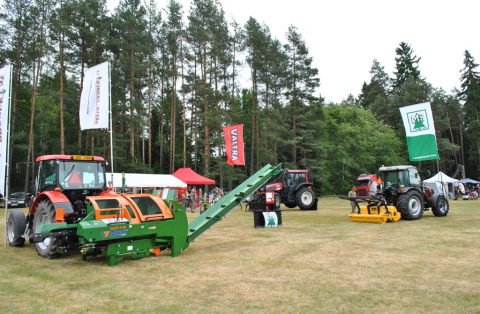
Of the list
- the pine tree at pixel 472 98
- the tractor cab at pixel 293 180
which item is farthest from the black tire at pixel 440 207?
the pine tree at pixel 472 98

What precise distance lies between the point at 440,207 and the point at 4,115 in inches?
569

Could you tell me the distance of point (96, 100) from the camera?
34.9ft

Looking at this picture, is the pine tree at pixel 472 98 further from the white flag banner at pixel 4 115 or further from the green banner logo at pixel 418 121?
the white flag banner at pixel 4 115

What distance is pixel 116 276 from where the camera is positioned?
212 inches

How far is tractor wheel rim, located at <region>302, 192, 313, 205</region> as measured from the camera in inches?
722

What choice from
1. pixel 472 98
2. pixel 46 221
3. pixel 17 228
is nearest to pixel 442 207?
pixel 46 221

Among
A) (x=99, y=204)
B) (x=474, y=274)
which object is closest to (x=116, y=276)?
(x=99, y=204)

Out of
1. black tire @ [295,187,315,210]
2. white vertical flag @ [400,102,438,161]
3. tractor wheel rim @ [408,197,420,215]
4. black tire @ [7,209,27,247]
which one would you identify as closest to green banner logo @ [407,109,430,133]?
white vertical flag @ [400,102,438,161]

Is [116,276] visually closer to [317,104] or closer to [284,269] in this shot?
[284,269]

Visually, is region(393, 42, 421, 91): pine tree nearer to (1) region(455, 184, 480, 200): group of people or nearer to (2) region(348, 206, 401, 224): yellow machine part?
(1) region(455, 184, 480, 200): group of people

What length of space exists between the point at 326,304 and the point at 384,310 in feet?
1.99

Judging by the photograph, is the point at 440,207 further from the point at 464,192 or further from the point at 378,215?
the point at 464,192

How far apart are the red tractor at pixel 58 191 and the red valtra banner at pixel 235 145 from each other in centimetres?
1094

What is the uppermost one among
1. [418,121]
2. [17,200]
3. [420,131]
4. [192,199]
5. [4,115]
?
[418,121]
